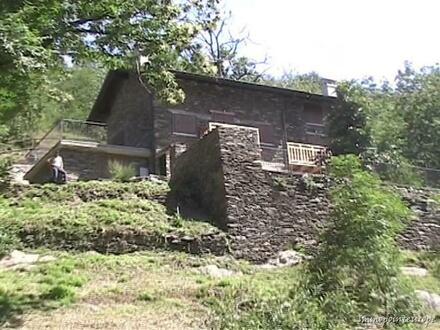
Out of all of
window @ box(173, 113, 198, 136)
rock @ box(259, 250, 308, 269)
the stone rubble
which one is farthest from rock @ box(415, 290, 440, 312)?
window @ box(173, 113, 198, 136)

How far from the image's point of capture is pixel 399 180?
19.9 m

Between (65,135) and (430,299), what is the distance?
1418 cm

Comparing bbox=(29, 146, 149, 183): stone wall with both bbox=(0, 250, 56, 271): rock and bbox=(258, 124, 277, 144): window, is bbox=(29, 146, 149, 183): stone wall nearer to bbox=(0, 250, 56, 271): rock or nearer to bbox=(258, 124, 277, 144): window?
bbox=(258, 124, 277, 144): window

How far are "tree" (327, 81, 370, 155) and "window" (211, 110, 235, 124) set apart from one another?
3790 mm

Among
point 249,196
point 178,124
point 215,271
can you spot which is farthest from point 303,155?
point 215,271

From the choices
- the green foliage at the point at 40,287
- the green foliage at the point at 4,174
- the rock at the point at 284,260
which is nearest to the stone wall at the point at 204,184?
the rock at the point at 284,260

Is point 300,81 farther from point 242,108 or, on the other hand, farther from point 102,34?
point 102,34

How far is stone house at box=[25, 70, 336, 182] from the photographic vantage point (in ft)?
72.8

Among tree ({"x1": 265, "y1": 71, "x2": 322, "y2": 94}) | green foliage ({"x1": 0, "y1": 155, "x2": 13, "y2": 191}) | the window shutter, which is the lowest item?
green foliage ({"x1": 0, "y1": 155, "x2": 13, "y2": 191})

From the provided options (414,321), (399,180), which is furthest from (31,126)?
(414,321)

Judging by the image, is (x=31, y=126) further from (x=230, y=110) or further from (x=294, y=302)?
(x=294, y=302)

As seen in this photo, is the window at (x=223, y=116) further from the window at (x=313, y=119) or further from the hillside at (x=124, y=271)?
the hillside at (x=124, y=271)

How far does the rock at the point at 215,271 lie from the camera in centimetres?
1318

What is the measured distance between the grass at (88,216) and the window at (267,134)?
887 cm
